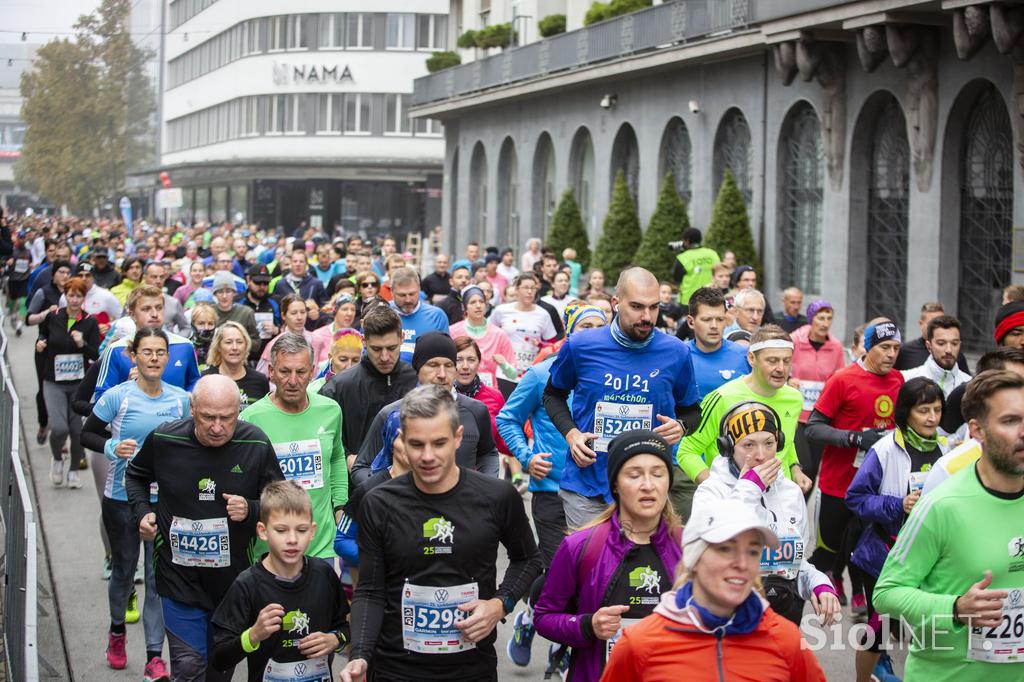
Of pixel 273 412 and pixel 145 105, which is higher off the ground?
pixel 145 105

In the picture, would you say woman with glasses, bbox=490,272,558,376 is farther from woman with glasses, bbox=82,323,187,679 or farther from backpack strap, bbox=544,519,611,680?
backpack strap, bbox=544,519,611,680

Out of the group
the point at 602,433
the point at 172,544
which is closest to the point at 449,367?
the point at 602,433

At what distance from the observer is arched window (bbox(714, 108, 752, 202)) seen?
89.8 feet

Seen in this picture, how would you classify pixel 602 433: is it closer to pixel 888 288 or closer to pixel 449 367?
pixel 449 367

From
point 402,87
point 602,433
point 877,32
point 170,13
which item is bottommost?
point 602,433

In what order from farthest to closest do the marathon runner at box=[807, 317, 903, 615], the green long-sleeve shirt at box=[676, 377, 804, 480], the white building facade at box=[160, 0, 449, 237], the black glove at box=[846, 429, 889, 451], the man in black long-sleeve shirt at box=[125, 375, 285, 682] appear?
1. the white building facade at box=[160, 0, 449, 237]
2. the marathon runner at box=[807, 317, 903, 615]
3. the black glove at box=[846, 429, 889, 451]
4. the green long-sleeve shirt at box=[676, 377, 804, 480]
5. the man in black long-sleeve shirt at box=[125, 375, 285, 682]

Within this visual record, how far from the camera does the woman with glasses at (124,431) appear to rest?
8.95 metres

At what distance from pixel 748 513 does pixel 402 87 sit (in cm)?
6398

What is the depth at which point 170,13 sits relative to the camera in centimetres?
9169

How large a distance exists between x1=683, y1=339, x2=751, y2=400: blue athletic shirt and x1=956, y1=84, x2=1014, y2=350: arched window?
1150cm

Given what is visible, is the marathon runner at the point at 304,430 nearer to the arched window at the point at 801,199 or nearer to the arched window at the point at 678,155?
the arched window at the point at 801,199

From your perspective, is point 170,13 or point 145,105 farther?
point 145,105

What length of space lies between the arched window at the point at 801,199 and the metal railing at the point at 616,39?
1.94m

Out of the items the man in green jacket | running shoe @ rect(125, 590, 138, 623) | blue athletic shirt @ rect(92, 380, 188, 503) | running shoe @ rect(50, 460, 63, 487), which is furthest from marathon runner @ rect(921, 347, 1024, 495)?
the man in green jacket
